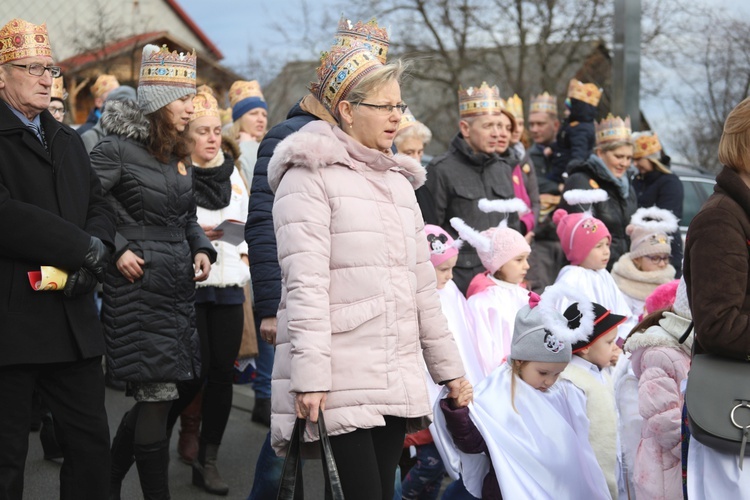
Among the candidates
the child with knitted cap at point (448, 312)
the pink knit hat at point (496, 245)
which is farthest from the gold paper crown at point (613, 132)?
the child with knitted cap at point (448, 312)

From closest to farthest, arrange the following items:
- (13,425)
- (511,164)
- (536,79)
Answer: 1. (13,425)
2. (511,164)
3. (536,79)

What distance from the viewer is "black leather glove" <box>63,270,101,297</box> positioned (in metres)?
4.10

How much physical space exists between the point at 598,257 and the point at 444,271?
1.37m

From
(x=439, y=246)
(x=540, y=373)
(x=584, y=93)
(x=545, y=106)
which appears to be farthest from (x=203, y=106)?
(x=545, y=106)

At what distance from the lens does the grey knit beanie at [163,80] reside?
17.0ft

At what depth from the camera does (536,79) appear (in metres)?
26.2

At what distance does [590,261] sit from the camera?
7105 mm

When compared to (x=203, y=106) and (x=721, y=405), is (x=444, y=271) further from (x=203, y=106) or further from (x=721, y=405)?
(x=721, y=405)

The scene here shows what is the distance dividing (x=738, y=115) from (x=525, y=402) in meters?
1.82

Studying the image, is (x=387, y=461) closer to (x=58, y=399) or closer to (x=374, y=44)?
(x=58, y=399)

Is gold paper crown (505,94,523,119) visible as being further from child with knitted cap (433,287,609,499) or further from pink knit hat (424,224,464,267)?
child with knitted cap (433,287,609,499)

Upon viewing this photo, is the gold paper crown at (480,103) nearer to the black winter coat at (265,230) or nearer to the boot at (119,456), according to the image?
the black winter coat at (265,230)

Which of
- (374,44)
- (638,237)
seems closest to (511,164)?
(638,237)

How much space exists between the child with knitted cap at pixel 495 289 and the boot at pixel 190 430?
1.87 meters
